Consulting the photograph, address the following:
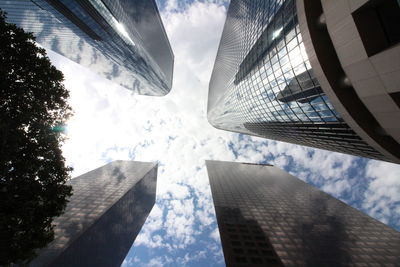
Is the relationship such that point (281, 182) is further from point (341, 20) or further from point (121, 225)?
point (341, 20)

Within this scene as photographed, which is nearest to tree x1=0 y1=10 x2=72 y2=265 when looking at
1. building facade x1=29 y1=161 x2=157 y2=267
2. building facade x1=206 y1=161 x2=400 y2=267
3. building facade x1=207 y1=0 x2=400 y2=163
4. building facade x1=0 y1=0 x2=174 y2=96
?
building facade x1=207 y1=0 x2=400 y2=163

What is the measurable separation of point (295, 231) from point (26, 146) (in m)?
64.9

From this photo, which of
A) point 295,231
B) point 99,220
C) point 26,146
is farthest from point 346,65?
point 99,220

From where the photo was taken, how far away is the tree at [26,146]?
1166 cm

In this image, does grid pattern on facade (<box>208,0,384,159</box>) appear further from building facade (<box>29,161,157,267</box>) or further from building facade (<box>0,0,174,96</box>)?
building facade (<box>29,161,157,267</box>)

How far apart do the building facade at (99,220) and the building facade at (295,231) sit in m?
39.0

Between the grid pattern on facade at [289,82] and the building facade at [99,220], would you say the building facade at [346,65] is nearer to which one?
the grid pattern on facade at [289,82]

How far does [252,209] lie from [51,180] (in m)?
64.2

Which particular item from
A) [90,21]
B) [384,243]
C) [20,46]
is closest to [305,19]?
[20,46]

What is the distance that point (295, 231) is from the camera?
184 ft

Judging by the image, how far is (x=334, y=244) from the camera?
53062 mm

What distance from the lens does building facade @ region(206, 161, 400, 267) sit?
44406 millimetres

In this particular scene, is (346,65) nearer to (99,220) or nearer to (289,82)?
(289,82)

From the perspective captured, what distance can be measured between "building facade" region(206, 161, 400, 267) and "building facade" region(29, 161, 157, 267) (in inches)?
1536
